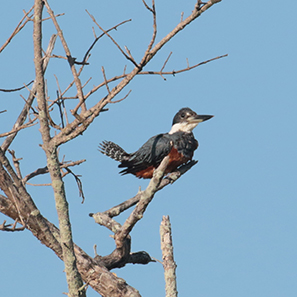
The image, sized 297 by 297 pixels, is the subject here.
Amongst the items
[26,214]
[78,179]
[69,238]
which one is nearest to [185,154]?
[78,179]

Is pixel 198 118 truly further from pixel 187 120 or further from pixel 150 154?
pixel 150 154

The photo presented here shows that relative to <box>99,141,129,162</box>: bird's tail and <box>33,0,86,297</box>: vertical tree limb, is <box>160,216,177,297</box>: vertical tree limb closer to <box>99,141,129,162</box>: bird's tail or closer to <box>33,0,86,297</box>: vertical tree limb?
<box>33,0,86,297</box>: vertical tree limb

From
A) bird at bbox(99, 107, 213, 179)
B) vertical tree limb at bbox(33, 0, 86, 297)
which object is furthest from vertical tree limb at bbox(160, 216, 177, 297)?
bird at bbox(99, 107, 213, 179)

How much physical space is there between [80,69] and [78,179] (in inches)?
112

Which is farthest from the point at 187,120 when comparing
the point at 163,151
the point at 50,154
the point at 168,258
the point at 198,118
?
the point at 50,154

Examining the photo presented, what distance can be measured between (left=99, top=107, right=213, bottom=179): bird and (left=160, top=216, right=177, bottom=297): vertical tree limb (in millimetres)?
2691

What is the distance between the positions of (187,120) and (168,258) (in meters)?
3.94

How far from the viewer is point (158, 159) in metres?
8.32

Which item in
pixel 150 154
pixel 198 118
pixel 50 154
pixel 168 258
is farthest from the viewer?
pixel 198 118

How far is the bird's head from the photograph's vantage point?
354 inches

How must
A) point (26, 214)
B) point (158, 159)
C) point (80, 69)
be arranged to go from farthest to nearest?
point (158, 159), point (26, 214), point (80, 69)

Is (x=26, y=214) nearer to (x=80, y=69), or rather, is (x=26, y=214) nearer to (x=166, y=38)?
(x=80, y=69)

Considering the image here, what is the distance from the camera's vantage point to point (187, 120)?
9.05 m

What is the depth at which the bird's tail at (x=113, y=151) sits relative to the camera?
897 centimetres
